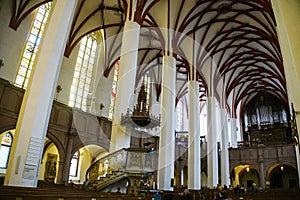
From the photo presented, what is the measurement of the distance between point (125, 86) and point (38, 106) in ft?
17.6

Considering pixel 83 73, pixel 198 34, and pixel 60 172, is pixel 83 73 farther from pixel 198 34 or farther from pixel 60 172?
pixel 198 34

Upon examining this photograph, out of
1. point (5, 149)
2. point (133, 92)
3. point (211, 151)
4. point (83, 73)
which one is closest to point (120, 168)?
point (133, 92)

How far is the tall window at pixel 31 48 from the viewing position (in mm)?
13469

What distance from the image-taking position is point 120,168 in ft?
30.9

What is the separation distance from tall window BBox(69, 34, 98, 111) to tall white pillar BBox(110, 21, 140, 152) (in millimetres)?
5840

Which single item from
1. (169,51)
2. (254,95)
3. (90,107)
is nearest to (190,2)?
(169,51)

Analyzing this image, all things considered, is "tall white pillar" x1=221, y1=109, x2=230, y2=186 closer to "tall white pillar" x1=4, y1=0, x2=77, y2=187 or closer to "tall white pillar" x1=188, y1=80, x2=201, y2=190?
"tall white pillar" x1=188, y1=80, x2=201, y2=190

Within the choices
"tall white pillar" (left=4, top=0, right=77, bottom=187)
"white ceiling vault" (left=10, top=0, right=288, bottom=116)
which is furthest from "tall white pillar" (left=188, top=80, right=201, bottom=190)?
"tall white pillar" (left=4, top=0, right=77, bottom=187)

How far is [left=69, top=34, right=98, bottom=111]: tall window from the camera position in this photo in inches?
651

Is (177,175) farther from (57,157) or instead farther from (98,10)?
(98,10)

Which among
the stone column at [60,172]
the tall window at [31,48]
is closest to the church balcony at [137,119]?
the stone column at [60,172]

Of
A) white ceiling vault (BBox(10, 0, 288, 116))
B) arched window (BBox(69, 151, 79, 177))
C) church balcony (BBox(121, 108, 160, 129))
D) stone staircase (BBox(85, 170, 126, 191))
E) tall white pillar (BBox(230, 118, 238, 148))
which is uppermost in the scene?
white ceiling vault (BBox(10, 0, 288, 116))

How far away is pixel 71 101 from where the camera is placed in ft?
52.9

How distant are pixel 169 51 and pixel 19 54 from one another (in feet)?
28.6
